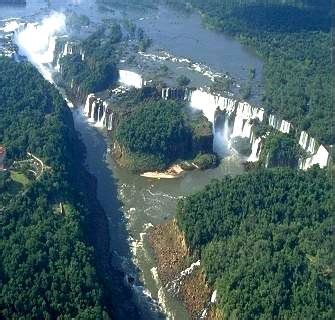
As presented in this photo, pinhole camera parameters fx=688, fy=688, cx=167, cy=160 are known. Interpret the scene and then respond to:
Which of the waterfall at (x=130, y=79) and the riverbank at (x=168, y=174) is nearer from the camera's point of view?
the riverbank at (x=168, y=174)

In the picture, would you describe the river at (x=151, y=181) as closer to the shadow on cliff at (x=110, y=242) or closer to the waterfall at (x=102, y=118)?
the shadow on cliff at (x=110, y=242)

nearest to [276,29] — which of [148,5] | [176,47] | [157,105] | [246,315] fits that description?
[176,47]

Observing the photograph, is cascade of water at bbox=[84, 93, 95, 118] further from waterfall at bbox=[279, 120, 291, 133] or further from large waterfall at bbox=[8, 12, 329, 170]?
waterfall at bbox=[279, 120, 291, 133]

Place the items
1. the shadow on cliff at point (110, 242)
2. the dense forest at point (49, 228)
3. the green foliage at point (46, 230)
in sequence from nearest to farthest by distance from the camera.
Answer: the green foliage at point (46, 230), the dense forest at point (49, 228), the shadow on cliff at point (110, 242)

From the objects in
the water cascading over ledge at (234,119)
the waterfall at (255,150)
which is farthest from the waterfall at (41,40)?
the waterfall at (255,150)

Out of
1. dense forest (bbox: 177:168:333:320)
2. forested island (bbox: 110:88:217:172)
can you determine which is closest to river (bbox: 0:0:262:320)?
forested island (bbox: 110:88:217:172)

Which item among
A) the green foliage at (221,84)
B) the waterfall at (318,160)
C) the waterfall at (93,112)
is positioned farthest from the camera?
the green foliage at (221,84)

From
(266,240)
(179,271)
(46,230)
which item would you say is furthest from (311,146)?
(46,230)

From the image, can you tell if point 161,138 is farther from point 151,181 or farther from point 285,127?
point 285,127
